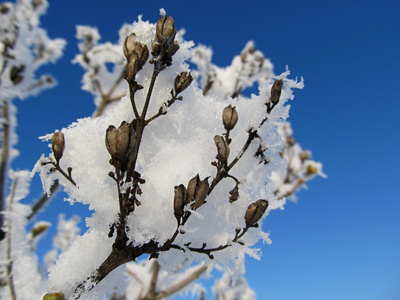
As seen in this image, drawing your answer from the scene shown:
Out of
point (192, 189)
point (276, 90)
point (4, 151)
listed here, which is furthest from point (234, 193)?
point (4, 151)

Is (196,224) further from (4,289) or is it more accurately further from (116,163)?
(4,289)

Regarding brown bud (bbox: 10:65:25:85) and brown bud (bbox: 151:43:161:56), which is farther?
brown bud (bbox: 10:65:25:85)

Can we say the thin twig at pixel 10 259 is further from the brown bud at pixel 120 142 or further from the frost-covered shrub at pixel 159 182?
the brown bud at pixel 120 142

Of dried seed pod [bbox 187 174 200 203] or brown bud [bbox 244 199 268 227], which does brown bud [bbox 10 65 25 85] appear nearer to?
dried seed pod [bbox 187 174 200 203]

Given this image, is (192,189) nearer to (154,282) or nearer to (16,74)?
(154,282)

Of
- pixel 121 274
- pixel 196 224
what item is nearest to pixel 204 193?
pixel 196 224

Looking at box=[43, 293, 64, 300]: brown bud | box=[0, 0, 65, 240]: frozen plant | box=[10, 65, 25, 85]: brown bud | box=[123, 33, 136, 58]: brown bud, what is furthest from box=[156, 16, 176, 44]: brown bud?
box=[10, 65, 25, 85]: brown bud

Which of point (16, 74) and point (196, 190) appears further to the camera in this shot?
point (16, 74)

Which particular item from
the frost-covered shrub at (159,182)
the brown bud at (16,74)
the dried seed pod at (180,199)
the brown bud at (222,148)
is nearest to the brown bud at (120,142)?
the frost-covered shrub at (159,182)
